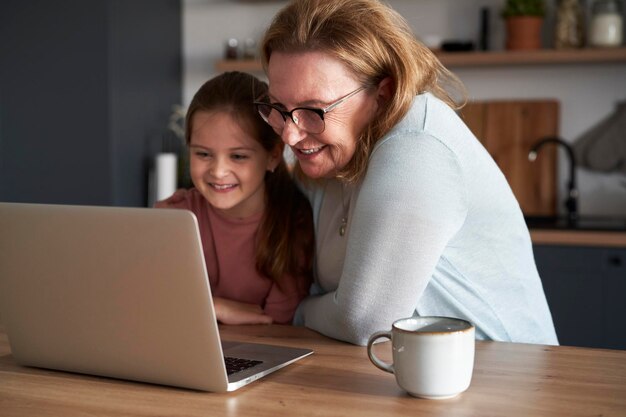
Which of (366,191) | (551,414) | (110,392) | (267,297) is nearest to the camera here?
(551,414)

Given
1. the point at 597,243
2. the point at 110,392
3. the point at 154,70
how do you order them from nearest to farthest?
the point at 110,392
the point at 597,243
the point at 154,70

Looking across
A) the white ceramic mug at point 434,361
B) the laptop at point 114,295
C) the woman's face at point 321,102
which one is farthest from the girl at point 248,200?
the white ceramic mug at point 434,361

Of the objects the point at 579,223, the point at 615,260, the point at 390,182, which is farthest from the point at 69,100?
the point at 390,182

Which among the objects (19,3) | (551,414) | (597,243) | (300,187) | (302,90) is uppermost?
(19,3)

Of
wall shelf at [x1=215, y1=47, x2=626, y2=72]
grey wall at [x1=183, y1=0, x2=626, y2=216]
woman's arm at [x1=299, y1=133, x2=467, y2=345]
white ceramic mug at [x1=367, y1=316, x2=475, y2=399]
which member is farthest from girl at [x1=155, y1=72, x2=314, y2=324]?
grey wall at [x1=183, y1=0, x2=626, y2=216]

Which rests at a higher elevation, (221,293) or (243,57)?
(243,57)

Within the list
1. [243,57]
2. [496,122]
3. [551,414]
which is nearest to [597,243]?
[496,122]

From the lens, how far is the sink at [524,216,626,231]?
3.04 m

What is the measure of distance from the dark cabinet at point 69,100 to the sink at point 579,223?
1795mm

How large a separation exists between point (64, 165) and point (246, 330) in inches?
96.0

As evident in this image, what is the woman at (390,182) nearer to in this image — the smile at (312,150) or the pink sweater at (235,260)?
the smile at (312,150)

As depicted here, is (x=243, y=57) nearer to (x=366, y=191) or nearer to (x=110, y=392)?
(x=366, y=191)

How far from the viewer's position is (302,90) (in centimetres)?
142

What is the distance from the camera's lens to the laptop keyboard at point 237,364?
115 cm
